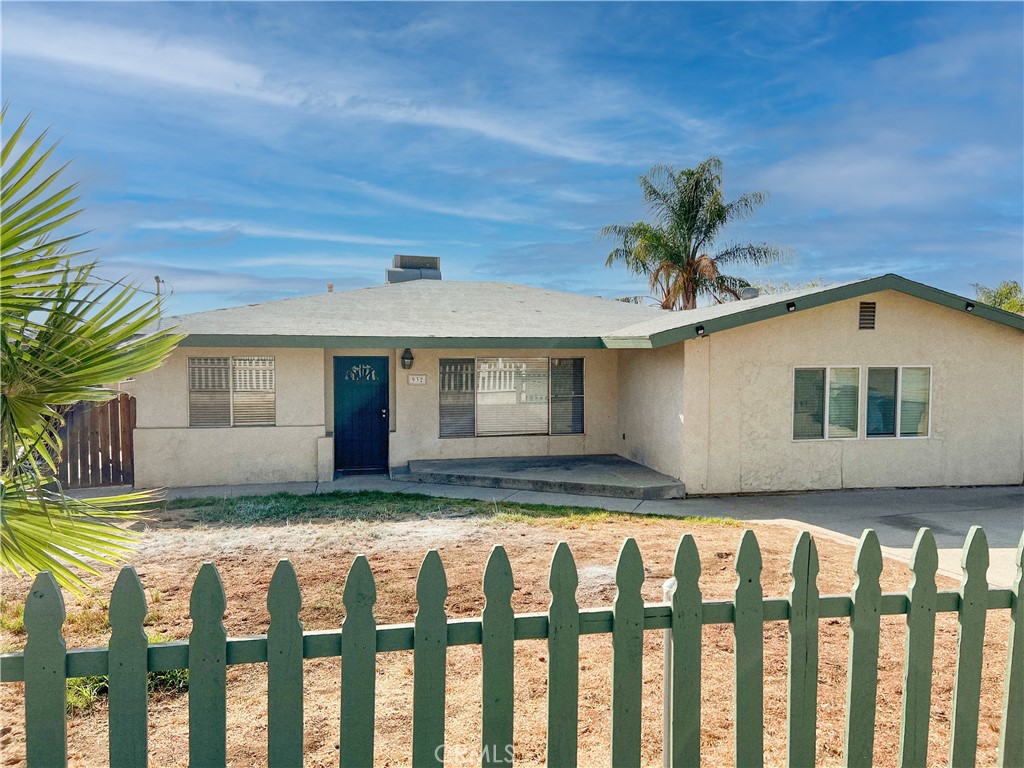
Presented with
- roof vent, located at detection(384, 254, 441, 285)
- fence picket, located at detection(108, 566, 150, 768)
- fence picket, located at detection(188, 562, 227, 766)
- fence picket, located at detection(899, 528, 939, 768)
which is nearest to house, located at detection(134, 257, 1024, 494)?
roof vent, located at detection(384, 254, 441, 285)

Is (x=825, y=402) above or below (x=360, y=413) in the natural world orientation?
above

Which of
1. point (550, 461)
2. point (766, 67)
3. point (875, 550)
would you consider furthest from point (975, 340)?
point (875, 550)

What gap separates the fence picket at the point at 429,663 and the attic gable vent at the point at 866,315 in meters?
10.7

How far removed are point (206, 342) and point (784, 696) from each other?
10.3 meters

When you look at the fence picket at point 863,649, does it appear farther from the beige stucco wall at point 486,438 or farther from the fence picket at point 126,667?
the beige stucco wall at point 486,438

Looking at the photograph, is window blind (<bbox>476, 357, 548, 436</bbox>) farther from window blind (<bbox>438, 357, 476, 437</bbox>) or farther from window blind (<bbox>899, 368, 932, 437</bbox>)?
window blind (<bbox>899, 368, 932, 437</bbox>)

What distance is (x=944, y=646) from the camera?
14.8ft

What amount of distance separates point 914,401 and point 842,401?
4.59 feet

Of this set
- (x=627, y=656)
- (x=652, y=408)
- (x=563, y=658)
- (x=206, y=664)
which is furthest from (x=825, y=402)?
(x=206, y=664)

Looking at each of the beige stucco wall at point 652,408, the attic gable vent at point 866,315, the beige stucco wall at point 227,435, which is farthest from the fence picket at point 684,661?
the beige stucco wall at point 227,435

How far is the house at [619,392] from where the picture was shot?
10.6 metres

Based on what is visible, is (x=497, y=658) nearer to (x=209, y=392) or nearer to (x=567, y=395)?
(x=209, y=392)

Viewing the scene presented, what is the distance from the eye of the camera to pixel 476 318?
1345 centimetres

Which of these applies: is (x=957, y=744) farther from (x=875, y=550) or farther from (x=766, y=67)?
(x=766, y=67)
